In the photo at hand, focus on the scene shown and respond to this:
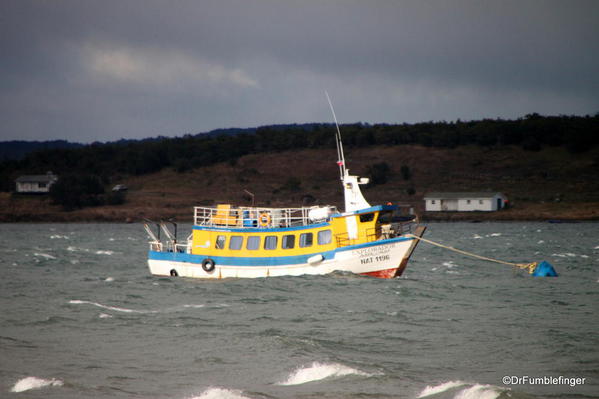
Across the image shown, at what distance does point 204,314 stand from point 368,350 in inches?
349

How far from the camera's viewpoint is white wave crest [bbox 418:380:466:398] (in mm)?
18430

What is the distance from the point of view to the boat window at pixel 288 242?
40316 millimetres

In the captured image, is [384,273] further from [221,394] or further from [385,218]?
[221,394]

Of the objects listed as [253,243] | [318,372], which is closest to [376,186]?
[253,243]

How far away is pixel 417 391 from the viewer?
18.7 meters

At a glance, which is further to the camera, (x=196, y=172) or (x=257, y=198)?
(x=196, y=172)

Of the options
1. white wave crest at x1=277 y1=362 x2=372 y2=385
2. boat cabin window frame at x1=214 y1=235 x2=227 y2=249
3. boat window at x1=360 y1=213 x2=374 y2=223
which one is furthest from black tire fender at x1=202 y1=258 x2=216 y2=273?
white wave crest at x1=277 y1=362 x2=372 y2=385

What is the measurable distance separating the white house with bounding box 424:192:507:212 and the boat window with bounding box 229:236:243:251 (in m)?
90.7

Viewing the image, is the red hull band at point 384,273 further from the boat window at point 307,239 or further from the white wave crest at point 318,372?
the white wave crest at point 318,372

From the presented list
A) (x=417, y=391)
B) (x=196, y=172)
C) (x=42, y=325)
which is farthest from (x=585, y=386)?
(x=196, y=172)

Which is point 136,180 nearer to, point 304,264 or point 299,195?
point 299,195

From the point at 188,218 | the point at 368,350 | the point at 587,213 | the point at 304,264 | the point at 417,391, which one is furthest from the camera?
the point at 188,218

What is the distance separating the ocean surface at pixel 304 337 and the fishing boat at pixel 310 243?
0.93 meters

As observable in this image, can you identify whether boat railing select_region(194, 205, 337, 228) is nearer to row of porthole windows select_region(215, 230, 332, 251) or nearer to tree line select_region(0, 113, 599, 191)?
row of porthole windows select_region(215, 230, 332, 251)
